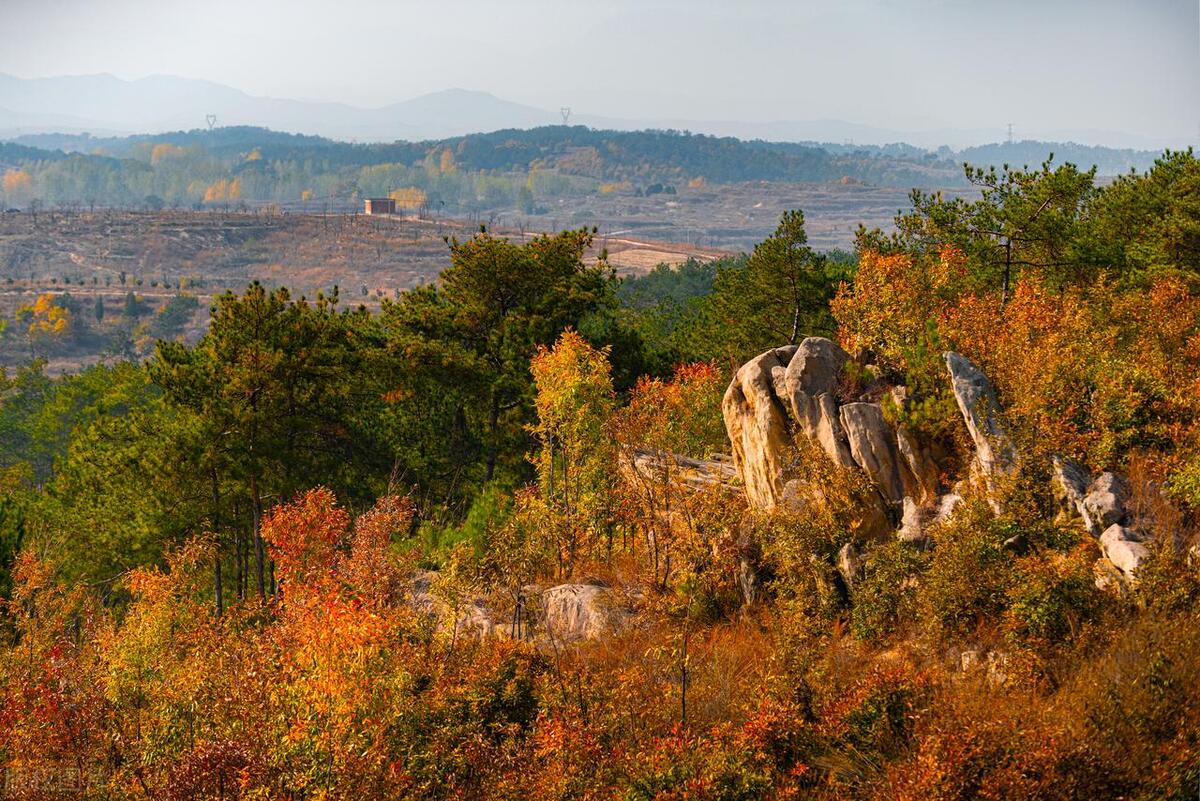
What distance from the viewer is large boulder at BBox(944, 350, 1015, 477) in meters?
14.3

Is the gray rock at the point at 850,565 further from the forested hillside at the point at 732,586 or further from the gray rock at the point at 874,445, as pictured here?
the gray rock at the point at 874,445

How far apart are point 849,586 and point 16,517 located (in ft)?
81.8

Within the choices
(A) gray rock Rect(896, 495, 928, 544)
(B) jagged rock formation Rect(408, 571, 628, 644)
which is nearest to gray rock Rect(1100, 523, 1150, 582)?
(A) gray rock Rect(896, 495, 928, 544)

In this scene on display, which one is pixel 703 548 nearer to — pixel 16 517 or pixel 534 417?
pixel 534 417

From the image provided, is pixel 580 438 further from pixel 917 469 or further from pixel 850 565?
pixel 917 469

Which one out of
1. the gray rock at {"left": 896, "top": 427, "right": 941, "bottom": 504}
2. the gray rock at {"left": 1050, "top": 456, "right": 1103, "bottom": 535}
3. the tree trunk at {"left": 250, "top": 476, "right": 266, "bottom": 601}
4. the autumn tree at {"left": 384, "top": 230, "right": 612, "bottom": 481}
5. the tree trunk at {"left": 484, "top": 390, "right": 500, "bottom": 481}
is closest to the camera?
the gray rock at {"left": 1050, "top": 456, "right": 1103, "bottom": 535}

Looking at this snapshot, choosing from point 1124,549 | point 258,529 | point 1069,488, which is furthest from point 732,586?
→ point 258,529

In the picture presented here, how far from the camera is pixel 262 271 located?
193 m

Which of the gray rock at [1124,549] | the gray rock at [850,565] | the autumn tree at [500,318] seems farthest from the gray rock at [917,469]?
the autumn tree at [500,318]

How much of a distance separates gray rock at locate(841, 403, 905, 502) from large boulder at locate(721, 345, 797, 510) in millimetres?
1371

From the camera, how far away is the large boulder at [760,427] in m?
16.8

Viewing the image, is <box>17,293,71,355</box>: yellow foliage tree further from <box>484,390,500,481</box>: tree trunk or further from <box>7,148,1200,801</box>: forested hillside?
<box>484,390,500,481</box>: tree trunk

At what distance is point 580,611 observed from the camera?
55.4 feet

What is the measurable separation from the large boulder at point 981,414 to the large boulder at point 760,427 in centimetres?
308
